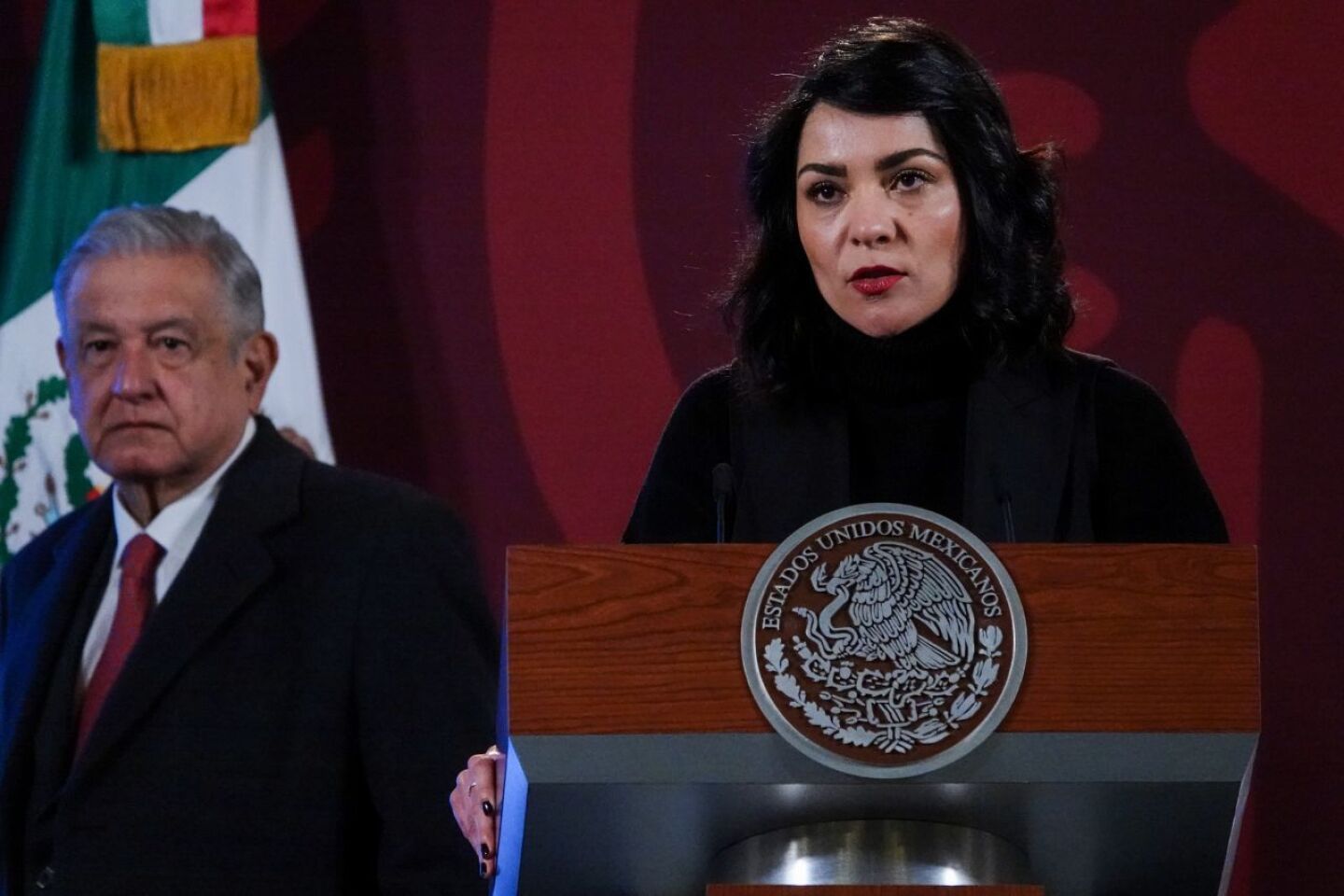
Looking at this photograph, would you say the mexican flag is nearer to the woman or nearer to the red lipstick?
the woman

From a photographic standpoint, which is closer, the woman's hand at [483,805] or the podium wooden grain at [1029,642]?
the podium wooden grain at [1029,642]

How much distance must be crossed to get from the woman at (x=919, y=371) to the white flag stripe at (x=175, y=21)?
1895 mm

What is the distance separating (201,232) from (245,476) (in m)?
0.42

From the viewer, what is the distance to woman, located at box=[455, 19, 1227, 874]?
1864 mm

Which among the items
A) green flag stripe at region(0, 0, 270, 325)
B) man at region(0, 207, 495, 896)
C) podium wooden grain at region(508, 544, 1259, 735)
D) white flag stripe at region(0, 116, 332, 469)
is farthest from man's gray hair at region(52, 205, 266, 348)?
podium wooden grain at region(508, 544, 1259, 735)

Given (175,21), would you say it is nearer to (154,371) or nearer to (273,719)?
(154,371)

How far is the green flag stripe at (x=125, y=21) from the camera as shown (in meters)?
3.60

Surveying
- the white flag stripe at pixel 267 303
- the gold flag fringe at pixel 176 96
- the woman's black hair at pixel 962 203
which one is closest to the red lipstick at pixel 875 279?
the woman's black hair at pixel 962 203

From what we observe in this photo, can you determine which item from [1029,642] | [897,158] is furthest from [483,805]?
[897,158]

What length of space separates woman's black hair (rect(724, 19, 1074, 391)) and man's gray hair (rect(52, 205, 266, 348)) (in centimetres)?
127

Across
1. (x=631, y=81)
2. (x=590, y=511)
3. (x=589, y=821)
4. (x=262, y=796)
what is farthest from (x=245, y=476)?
(x=589, y=821)

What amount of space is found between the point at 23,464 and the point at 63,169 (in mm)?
581

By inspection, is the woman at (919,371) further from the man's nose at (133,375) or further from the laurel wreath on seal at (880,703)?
the man's nose at (133,375)

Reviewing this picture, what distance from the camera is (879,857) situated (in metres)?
1.24
